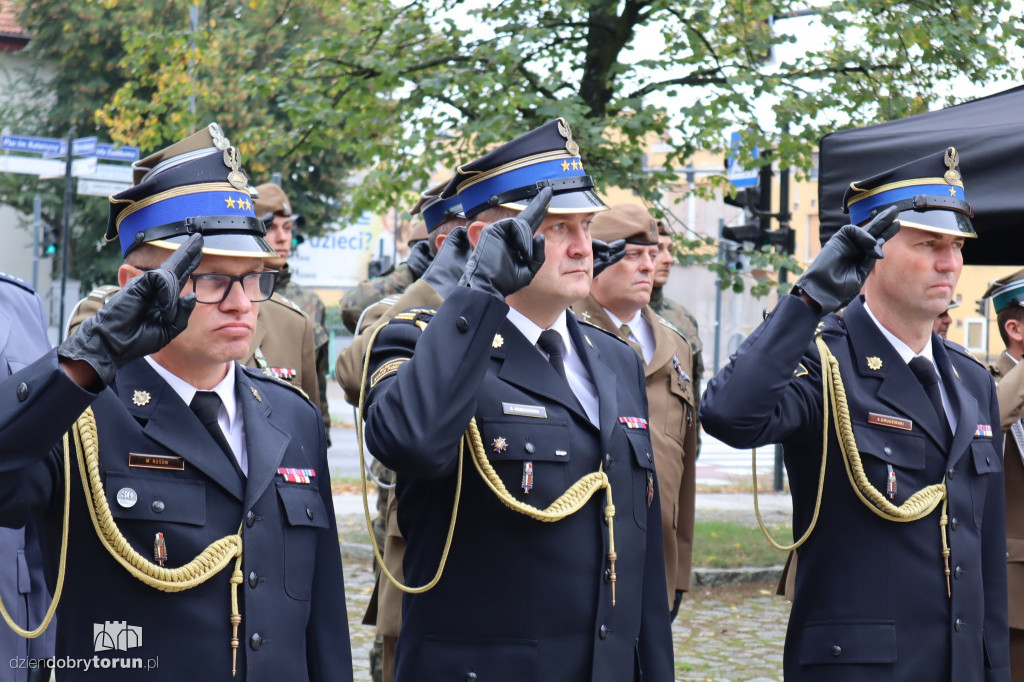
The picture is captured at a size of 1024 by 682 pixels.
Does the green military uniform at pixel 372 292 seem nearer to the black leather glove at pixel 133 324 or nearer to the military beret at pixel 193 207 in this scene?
the military beret at pixel 193 207

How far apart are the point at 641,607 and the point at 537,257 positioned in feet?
3.18

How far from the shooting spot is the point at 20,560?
136 inches

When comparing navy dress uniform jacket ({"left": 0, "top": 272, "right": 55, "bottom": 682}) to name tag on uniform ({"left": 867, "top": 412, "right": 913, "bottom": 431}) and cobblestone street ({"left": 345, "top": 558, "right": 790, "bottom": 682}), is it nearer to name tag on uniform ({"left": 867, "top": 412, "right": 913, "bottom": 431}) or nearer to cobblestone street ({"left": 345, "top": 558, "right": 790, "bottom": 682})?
name tag on uniform ({"left": 867, "top": 412, "right": 913, "bottom": 431})

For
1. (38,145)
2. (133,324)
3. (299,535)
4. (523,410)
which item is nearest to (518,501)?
(523,410)

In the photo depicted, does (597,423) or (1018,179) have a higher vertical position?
(1018,179)

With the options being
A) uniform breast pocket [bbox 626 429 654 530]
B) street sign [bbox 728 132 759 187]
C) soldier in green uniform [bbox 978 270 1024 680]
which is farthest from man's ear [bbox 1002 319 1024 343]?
street sign [bbox 728 132 759 187]

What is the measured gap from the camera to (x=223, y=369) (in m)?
2.93

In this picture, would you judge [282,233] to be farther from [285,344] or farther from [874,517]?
[874,517]

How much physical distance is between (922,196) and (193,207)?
2231 millimetres

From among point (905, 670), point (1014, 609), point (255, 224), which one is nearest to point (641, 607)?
point (905, 670)

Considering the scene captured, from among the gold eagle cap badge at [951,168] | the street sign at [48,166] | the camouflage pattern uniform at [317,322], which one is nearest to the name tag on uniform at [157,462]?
the gold eagle cap badge at [951,168]

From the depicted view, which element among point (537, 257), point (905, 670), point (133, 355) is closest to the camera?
point (133, 355)

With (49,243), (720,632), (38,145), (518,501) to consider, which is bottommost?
(720,632)

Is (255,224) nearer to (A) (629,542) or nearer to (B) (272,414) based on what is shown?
(B) (272,414)
